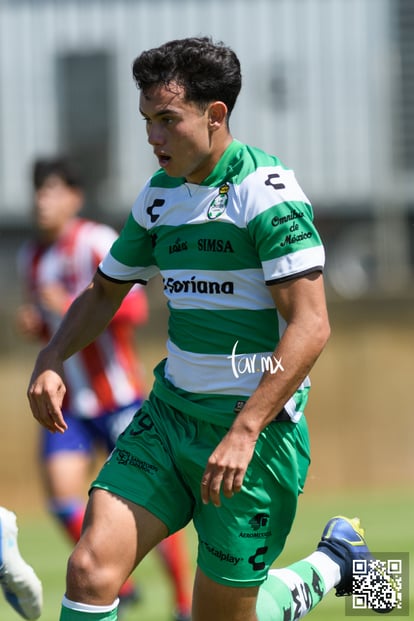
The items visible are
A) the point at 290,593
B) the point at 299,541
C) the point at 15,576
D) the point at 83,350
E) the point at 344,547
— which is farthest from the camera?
the point at 299,541

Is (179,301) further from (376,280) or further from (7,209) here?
(7,209)

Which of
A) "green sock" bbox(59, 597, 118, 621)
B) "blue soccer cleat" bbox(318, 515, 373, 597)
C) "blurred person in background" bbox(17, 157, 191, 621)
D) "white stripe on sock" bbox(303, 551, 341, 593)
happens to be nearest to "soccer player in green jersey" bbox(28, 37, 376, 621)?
"green sock" bbox(59, 597, 118, 621)

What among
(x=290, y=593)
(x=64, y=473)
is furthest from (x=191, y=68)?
(x=64, y=473)

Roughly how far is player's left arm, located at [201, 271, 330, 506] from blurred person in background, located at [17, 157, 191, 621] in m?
2.62

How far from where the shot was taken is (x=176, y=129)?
4.32 m

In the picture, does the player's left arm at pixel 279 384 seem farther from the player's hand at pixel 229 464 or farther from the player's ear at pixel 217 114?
the player's ear at pixel 217 114

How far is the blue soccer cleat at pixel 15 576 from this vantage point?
497cm

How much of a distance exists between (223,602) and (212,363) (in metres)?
0.83

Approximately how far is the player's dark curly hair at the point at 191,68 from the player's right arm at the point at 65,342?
0.86 meters

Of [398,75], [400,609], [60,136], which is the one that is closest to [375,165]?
[398,75]

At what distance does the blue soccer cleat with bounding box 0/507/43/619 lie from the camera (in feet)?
16.3

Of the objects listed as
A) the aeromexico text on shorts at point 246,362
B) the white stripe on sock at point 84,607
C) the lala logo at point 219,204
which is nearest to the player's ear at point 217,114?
the lala logo at point 219,204

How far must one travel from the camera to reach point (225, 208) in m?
4.37

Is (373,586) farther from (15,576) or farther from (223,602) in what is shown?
(15,576)
